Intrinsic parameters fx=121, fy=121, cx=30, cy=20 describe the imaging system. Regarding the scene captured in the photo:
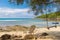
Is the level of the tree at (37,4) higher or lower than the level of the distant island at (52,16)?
higher

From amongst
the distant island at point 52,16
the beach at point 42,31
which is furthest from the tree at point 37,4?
the beach at point 42,31

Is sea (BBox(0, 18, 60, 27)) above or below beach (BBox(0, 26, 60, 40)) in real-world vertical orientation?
above

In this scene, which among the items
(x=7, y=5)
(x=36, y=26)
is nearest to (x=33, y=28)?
(x=36, y=26)

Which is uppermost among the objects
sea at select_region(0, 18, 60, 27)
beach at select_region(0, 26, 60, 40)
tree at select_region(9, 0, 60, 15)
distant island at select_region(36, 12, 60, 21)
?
tree at select_region(9, 0, 60, 15)

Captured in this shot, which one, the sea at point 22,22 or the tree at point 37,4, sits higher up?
the tree at point 37,4

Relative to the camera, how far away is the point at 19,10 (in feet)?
5.20

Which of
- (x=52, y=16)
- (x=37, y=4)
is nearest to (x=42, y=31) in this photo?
(x=52, y=16)

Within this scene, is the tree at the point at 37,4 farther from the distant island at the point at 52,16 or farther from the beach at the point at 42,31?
the beach at the point at 42,31

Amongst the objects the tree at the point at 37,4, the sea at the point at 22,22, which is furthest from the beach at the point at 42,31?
the tree at the point at 37,4

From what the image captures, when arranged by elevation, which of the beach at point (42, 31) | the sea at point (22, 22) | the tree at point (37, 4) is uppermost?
the tree at point (37, 4)

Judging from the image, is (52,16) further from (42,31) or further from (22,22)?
(22,22)

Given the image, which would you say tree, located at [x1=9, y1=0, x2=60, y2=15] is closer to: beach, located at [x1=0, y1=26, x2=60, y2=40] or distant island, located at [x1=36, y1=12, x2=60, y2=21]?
distant island, located at [x1=36, y1=12, x2=60, y2=21]

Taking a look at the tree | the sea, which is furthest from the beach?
the tree

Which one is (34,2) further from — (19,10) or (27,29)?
(27,29)
